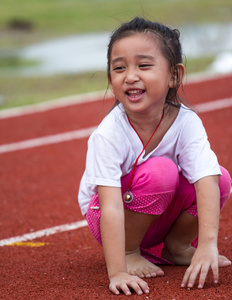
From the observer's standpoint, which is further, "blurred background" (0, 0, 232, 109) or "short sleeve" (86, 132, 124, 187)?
"blurred background" (0, 0, 232, 109)

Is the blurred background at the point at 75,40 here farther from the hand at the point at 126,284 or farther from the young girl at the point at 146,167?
the hand at the point at 126,284

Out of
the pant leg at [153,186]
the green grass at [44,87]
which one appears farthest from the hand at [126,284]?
the green grass at [44,87]

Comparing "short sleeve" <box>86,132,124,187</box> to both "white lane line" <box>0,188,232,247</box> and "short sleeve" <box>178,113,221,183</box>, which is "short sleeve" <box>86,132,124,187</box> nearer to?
"short sleeve" <box>178,113,221,183</box>

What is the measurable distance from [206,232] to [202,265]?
0.47 feet

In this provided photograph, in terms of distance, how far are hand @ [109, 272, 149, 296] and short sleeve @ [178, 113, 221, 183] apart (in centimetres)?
51

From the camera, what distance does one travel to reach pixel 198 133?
9.46 feet

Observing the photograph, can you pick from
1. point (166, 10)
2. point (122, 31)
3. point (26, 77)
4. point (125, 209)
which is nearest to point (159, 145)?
point (125, 209)

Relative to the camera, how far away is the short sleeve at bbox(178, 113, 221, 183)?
2785 millimetres

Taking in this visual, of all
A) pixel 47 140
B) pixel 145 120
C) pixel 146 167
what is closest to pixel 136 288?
pixel 146 167

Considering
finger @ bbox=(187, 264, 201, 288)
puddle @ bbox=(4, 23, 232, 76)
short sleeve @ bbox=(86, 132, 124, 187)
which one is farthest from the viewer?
puddle @ bbox=(4, 23, 232, 76)

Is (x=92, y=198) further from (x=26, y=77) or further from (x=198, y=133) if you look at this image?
(x=26, y=77)

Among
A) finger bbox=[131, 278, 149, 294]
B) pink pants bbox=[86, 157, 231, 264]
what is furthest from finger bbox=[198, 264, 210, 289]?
pink pants bbox=[86, 157, 231, 264]

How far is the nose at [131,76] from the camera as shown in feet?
9.02

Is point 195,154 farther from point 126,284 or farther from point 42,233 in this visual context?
point 42,233
